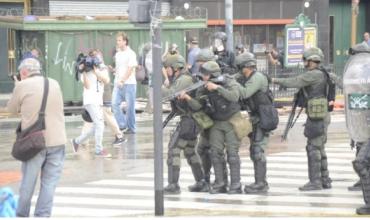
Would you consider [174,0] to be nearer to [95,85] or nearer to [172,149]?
[95,85]

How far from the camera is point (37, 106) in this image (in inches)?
365

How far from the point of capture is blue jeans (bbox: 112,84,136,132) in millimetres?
Answer: 18438

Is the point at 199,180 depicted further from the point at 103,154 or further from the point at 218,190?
the point at 103,154

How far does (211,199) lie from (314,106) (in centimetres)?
181

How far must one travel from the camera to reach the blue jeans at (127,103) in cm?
1844

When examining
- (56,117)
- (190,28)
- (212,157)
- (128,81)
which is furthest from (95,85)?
(190,28)

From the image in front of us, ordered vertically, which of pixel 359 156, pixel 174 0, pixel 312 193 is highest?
pixel 174 0

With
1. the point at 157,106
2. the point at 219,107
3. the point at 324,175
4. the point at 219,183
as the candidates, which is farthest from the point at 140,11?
the point at 324,175

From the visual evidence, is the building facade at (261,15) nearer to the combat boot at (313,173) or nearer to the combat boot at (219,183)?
the combat boot at (313,173)

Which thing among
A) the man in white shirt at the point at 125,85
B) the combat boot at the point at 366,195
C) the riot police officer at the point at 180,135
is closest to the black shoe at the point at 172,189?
the riot police officer at the point at 180,135

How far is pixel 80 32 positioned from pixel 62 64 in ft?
3.39

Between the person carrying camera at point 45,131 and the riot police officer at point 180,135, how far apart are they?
2380 mm

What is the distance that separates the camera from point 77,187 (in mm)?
12602

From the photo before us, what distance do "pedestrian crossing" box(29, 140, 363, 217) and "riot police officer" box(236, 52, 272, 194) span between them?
10.1 inches
